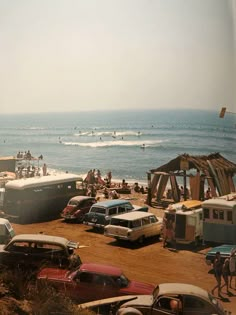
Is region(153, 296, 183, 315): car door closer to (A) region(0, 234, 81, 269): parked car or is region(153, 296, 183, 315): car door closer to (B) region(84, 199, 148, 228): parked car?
(A) region(0, 234, 81, 269): parked car

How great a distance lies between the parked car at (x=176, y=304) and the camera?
2949mm

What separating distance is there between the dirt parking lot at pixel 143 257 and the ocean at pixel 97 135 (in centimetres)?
41

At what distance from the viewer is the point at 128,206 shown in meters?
4.98

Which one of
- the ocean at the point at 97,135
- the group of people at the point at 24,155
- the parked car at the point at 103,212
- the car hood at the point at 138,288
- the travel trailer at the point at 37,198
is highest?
the ocean at the point at 97,135

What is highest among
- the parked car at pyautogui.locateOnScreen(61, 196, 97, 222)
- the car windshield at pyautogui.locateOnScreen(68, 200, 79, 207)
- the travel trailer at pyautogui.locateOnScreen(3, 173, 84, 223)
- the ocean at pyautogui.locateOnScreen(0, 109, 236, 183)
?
the ocean at pyautogui.locateOnScreen(0, 109, 236, 183)

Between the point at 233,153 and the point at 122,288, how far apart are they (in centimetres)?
131

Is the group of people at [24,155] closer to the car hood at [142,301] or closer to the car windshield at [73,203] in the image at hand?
the car windshield at [73,203]

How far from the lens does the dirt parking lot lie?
10.6 ft

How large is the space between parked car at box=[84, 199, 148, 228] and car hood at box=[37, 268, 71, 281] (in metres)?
0.62

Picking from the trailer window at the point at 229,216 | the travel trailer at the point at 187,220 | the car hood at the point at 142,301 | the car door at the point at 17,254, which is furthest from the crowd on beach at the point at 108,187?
the car hood at the point at 142,301

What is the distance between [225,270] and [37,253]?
115 centimetres

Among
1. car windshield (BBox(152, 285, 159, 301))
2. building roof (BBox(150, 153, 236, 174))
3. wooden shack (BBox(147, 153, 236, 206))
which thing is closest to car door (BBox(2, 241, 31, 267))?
car windshield (BBox(152, 285, 159, 301))

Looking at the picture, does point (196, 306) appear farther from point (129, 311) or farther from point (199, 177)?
point (199, 177)

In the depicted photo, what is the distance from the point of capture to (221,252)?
3.57 m
